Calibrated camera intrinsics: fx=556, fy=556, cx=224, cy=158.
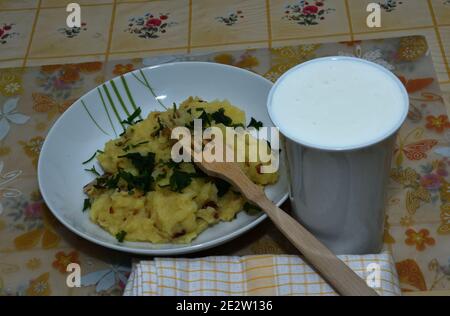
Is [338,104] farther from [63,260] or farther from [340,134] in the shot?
[63,260]

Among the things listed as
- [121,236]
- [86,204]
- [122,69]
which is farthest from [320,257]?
[122,69]

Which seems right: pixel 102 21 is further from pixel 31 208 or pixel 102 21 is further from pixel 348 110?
pixel 348 110

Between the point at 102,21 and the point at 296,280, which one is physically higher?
the point at 102,21

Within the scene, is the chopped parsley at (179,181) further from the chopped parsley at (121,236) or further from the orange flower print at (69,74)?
the orange flower print at (69,74)

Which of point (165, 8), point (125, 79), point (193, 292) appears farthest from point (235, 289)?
point (165, 8)

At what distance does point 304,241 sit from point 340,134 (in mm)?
206

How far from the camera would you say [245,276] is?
0.95 meters

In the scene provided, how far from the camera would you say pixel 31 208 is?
117 centimetres

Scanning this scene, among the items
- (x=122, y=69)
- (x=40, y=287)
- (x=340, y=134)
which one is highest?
(x=340, y=134)

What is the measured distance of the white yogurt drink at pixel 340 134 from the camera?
2.59 feet

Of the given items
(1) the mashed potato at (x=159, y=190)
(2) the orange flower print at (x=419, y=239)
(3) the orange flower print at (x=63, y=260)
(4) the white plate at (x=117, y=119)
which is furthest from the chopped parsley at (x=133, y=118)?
(2) the orange flower print at (x=419, y=239)

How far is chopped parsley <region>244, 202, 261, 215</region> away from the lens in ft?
3.43

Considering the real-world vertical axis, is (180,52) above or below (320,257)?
above

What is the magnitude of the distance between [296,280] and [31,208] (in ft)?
1.94
